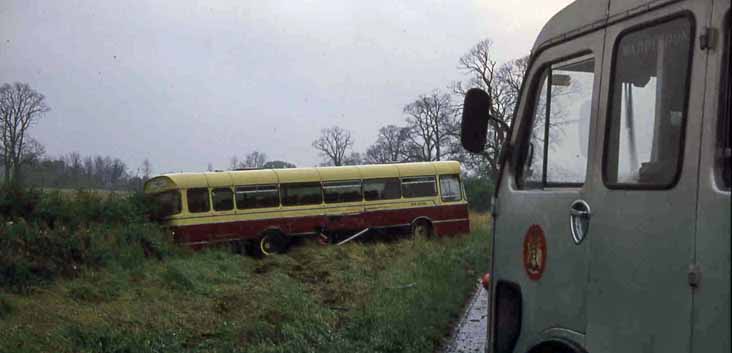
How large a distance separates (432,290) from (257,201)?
460 inches

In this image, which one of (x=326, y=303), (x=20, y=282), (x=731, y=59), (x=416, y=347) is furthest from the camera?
(x=20, y=282)

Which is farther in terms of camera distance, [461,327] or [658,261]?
[461,327]

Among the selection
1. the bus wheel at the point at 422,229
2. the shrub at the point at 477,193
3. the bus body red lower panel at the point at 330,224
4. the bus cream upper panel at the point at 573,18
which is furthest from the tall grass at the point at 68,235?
the shrub at the point at 477,193

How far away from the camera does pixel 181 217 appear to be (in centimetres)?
2192

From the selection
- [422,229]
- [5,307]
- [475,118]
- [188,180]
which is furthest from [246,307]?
[422,229]

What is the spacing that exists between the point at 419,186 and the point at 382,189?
137cm

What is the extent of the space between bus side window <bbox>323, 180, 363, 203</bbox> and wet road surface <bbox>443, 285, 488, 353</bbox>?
1183 centimetres

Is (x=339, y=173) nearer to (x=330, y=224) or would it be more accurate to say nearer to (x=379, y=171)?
(x=379, y=171)

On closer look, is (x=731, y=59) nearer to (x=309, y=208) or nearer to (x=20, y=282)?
(x=20, y=282)

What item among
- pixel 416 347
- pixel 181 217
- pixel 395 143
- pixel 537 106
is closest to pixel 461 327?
pixel 416 347

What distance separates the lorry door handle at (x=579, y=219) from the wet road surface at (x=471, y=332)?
422cm

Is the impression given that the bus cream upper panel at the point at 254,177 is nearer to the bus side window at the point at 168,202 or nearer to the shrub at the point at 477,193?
the bus side window at the point at 168,202

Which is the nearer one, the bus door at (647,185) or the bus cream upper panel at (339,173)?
the bus door at (647,185)

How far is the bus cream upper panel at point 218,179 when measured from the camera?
74.3ft
